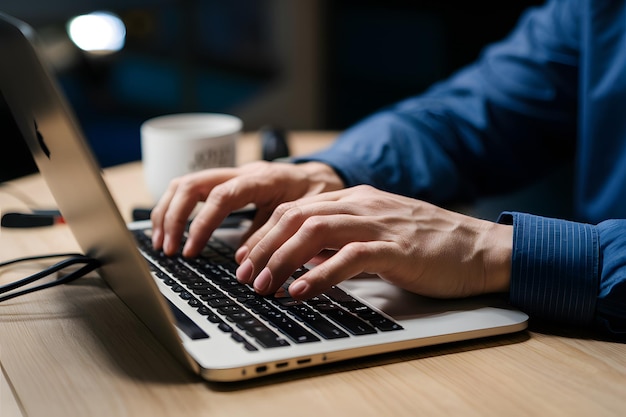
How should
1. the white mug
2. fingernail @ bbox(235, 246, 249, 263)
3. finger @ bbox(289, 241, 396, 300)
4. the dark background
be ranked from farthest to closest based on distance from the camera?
the dark background, the white mug, fingernail @ bbox(235, 246, 249, 263), finger @ bbox(289, 241, 396, 300)

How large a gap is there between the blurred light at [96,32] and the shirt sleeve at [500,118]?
1777 mm

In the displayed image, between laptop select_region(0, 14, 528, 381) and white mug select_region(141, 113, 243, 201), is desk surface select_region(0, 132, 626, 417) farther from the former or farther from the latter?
white mug select_region(141, 113, 243, 201)

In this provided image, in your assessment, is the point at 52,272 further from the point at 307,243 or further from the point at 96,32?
the point at 96,32

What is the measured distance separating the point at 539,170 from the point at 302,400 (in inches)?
34.2

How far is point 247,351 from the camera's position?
1.79ft

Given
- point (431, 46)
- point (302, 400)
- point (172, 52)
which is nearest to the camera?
point (302, 400)

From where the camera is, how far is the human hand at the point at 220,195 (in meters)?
0.80

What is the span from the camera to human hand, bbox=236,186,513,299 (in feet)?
2.11

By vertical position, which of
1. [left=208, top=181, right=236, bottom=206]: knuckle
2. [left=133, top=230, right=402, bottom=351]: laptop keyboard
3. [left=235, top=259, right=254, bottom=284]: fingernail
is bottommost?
[left=133, top=230, right=402, bottom=351]: laptop keyboard

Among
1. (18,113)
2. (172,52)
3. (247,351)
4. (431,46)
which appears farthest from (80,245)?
(172,52)

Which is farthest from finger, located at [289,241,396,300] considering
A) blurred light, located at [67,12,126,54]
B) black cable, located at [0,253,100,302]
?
blurred light, located at [67,12,126,54]

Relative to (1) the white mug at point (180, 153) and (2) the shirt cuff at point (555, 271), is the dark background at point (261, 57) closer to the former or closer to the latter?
(1) the white mug at point (180, 153)

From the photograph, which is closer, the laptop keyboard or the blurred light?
the laptop keyboard

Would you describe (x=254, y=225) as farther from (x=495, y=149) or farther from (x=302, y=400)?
(x=495, y=149)
